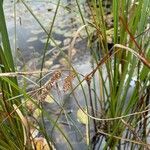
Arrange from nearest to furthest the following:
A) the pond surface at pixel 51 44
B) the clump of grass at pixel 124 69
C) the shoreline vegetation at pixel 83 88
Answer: the shoreline vegetation at pixel 83 88
the clump of grass at pixel 124 69
the pond surface at pixel 51 44

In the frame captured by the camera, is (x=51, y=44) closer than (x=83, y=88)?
No

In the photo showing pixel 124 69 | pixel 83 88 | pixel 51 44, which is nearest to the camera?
pixel 124 69

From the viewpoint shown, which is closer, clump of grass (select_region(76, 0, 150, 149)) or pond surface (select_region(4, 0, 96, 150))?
clump of grass (select_region(76, 0, 150, 149))

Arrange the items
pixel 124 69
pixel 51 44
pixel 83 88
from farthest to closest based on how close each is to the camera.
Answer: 1. pixel 51 44
2. pixel 83 88
3. pixel 124 69

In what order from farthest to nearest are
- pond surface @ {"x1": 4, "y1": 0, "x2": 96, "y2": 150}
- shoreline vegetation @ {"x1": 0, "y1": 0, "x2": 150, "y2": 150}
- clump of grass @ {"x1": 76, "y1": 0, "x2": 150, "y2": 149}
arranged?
pond surface @ {"x1": 4, "y1": 0, "x2": 96, "y2": 150}, clump of grass @ {"x1": 76, "y1": 0, "x2": 150, "y2": 149}, shoreline vegetation @ {"x1": 0, "y1": 0, "x2": 150, "y2": 150}

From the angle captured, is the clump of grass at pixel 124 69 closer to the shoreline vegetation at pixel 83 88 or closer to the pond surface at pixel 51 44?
the shoreline vegetation at pixel 83 88

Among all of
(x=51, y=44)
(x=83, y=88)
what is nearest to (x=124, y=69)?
(x=83, y=88)

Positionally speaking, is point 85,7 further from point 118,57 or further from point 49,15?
point 118,57

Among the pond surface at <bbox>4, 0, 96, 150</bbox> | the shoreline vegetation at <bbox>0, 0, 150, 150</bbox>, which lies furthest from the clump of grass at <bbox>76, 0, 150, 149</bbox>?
the pond surface at <bbox>4, 0, 96, 150</bbox>

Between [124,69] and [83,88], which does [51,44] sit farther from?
[124,69]

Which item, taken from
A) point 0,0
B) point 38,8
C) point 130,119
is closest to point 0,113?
point 0,0

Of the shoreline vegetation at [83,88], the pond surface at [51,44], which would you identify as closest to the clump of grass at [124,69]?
the shoreline vegetation at [83,88]

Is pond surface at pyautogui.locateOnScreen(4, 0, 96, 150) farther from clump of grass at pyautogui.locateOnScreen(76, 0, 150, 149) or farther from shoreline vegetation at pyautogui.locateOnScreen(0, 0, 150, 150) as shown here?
clump of grass at pyautogui.locateOnScreen(76, 0, 150, 149)
